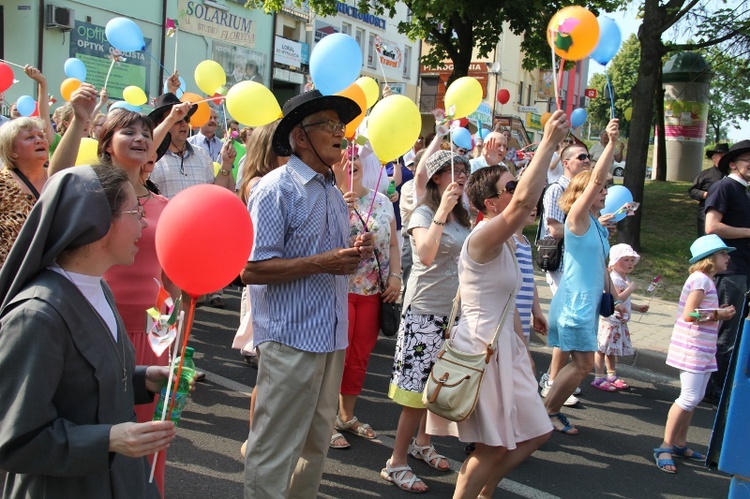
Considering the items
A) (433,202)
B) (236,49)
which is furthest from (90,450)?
(236,49)

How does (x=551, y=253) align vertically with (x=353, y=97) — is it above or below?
below

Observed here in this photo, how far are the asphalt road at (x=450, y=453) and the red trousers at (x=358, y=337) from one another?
0.45 meters

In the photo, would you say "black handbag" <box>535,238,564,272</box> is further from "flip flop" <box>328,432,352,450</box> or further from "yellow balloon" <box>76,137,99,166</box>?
"yellow balloon" <box>76,137,99,166</box>

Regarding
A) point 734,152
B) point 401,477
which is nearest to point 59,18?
point 734,152

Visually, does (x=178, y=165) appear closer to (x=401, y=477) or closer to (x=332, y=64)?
(x=332, y=64)

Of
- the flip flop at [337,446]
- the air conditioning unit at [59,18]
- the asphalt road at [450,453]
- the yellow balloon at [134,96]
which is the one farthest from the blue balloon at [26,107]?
the air conditioning unit at [59,18]

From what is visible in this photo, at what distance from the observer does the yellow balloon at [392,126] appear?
373 centimetres

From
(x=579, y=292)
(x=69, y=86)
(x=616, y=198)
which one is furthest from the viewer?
(x=69, y=86)

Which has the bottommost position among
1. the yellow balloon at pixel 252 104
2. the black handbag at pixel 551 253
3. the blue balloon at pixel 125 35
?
the black handbag at pixel 551 253

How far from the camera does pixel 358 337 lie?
4.82m

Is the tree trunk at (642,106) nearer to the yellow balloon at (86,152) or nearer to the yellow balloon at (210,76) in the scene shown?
the yellow balloon at (210,76)

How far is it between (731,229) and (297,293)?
4.67m

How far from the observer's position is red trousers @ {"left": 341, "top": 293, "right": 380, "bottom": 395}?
4.80 m

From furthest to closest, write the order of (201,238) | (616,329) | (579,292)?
(616,329) → (579,292) → (201,238)
